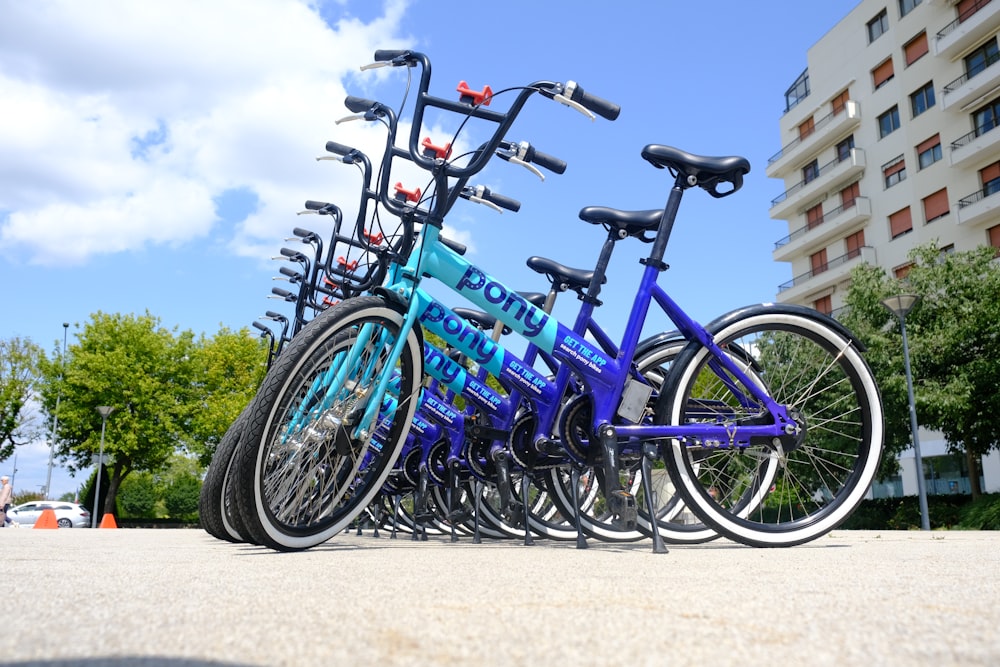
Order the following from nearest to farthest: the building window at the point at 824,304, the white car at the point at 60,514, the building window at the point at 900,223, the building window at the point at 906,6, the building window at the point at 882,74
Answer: the white car at the point at 60,514, the building window at the point at 906,6, the building window at the point at 900,223, the building window at the point at 882,74, the building window at the point at 824,304

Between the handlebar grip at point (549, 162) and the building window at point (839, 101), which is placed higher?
the building window at point (839, 101)

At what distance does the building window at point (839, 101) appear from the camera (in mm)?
33188

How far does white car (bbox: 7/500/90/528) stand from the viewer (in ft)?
74.7

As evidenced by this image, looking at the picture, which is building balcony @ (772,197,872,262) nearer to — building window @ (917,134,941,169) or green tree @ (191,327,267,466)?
building window @ (917,134,941,169)

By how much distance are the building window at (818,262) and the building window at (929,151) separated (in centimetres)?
702

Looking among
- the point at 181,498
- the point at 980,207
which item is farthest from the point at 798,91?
the point at 181,498

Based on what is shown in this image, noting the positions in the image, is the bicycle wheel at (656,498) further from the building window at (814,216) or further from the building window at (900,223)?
the building window at (814,216)

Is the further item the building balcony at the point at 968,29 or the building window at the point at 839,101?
the building window at the point at 839,101

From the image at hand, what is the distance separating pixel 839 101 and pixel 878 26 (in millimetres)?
3472

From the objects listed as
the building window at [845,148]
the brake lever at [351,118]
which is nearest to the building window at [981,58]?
the building window at [845,148]

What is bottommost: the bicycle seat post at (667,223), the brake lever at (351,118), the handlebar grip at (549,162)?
the bicycle seat post at (667,223)

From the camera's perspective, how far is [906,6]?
29.6m

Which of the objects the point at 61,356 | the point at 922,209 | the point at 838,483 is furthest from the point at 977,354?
the point at 61,356

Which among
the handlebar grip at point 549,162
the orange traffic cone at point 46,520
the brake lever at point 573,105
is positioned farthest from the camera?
the orange traffic cone at point 46,520
